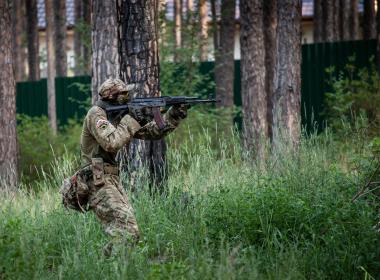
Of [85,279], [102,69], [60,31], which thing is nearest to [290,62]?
[102,69]

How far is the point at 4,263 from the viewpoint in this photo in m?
7.18

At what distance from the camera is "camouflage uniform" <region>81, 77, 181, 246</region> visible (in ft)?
26.2

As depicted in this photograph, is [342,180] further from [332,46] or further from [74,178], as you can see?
[332,46]

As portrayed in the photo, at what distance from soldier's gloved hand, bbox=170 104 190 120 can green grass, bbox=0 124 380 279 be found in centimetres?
92

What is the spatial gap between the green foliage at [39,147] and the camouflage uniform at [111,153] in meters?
9.01

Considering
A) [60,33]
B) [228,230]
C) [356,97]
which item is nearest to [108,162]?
[228,230]

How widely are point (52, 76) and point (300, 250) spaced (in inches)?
666

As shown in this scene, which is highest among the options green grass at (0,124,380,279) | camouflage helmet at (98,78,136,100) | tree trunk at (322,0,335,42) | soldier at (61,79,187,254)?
tree trunk at (322,0,335,42)

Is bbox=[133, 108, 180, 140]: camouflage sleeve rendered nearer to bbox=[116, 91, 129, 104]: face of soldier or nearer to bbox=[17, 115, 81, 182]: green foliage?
bbox=[116, 91, 129, 104]: face of soldier

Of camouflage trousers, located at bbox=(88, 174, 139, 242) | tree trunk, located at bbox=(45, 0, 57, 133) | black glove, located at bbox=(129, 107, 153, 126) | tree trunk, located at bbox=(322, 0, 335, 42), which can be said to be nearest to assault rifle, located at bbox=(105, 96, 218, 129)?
black glove, located at bbox=(129, 107, 153, 126)

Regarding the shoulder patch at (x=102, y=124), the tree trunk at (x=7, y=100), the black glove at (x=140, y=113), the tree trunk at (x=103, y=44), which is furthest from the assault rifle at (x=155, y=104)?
the tree trunk at (x=7, y=100)

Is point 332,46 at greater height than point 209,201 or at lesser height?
greater

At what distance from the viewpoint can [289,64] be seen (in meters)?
15.4

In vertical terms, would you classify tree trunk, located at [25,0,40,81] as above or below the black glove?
above
